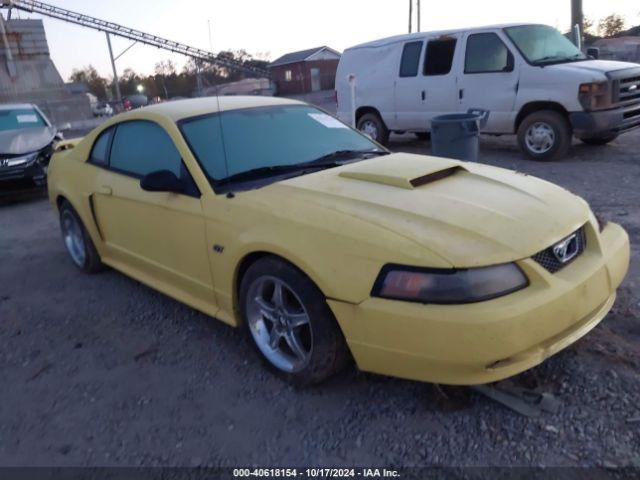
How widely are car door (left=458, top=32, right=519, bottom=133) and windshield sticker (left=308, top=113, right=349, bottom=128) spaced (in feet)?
16.3

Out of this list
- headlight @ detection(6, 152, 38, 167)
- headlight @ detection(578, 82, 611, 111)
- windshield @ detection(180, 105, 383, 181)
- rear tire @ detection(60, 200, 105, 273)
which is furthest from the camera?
headlight @ detection(6, 152, 38, 167)

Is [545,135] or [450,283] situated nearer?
[450,283]

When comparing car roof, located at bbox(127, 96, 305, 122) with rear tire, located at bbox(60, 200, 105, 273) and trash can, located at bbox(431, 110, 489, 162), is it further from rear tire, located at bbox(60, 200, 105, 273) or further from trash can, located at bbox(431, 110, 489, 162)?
trash can, located at bbox(431, 110, 489, 162)

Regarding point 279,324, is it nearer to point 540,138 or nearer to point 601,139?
point 540,138

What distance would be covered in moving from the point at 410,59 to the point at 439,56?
22.7 inches

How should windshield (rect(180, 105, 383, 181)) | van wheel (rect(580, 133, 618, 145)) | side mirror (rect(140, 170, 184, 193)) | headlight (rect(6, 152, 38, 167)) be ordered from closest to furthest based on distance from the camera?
side mirror (rect(140, 170, 184, 193))
windshield (rect(180, 105, 383, 181))
headlight (rect(6, 152, 38, 167))
van wheel (rect(580, 133, 618, 145))

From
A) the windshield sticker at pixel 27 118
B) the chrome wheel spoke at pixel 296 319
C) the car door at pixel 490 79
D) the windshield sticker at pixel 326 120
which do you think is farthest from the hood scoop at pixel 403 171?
the windshield sticker at pixel 27 118

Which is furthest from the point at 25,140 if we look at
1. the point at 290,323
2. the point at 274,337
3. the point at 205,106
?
the point at 290,323

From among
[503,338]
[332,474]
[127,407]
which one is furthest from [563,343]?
[127,407]

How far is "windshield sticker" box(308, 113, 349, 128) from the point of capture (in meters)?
3.98

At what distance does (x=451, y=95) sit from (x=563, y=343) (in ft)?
22.9

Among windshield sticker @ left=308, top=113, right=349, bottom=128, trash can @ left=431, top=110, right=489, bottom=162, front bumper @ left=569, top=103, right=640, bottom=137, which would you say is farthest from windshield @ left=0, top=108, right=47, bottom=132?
front bumper @ left=569, top=103, right=640, bottom=137

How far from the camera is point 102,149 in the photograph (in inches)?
171

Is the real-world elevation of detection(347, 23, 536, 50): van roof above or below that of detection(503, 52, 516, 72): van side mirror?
→ above
